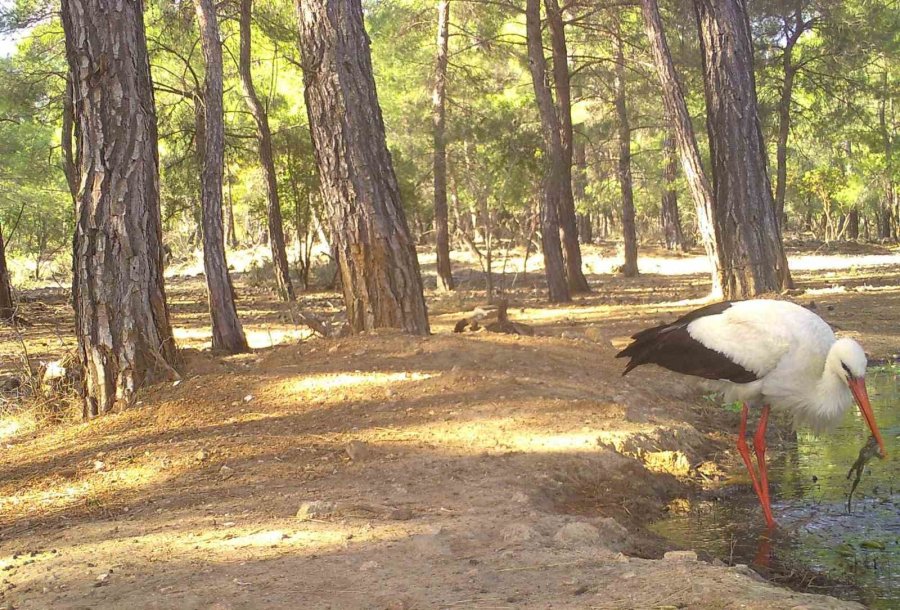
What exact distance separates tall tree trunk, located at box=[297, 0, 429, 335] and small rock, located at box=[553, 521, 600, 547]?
4714mm

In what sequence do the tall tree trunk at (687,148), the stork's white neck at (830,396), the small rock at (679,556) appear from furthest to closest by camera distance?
the tall tree trunk at (687,148), the stork's white neck at (830,396), the small rock at (679,556)

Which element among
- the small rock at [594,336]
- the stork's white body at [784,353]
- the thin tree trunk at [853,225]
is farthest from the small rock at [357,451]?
the thin tree trunk at [853,225]

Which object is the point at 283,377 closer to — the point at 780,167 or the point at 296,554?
the point at 296,554

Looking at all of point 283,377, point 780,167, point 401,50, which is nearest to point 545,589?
point 283,377

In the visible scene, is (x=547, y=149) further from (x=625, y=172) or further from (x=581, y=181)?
(x=581, y=181)

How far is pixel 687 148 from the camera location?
15.0 meters

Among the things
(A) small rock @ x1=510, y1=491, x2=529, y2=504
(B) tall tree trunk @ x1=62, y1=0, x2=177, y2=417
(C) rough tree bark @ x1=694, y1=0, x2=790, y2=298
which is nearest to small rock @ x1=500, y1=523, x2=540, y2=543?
(A) small rock @ x1=510, y1=491, x2=529, y2=504

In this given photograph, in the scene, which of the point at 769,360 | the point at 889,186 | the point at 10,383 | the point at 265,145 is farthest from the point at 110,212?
the point at 889,186

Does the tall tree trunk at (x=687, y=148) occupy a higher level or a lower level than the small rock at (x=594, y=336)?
higher

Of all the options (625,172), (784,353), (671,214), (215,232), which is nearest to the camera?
(784,353)

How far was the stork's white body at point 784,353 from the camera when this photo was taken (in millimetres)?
5949

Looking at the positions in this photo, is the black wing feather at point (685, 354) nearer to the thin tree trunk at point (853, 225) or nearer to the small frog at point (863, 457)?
the small frog at point (863, 457)

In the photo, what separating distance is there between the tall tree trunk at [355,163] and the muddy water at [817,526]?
13.0 ft

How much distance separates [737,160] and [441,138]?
907 centimetres
